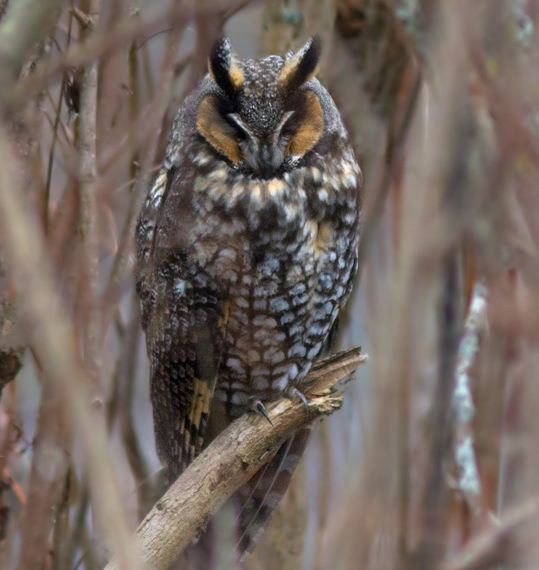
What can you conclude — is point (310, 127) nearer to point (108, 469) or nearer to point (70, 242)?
point (70, 242)

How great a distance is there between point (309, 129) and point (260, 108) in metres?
0.15

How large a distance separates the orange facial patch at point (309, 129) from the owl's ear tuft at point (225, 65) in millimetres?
156

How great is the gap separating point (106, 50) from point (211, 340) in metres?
0.78

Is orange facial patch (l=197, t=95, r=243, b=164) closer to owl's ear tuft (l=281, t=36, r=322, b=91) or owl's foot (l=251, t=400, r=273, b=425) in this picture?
owl's ear tuft (l=281, t=36, r=322, b=91)

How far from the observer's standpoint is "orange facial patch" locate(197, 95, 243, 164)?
3.89 feet

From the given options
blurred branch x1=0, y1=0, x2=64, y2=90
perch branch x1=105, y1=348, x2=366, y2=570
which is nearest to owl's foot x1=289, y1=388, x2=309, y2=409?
perch branch x1=105, y1=348, x2=366, y2=570

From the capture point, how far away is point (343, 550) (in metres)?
1.33

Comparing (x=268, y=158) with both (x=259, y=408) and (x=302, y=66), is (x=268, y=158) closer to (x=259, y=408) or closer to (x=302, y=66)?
(x=302, y=66)

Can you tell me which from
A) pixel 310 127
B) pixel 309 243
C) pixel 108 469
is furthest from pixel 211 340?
pixel 108 469

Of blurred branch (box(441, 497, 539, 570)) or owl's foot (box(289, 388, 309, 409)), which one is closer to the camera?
owl's foot (box(289, 388, 309, 409))

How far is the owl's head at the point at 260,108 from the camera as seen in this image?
1113mm

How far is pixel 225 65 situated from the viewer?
3.65 ft

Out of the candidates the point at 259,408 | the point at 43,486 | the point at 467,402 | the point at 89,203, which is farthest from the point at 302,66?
the point at 43,486

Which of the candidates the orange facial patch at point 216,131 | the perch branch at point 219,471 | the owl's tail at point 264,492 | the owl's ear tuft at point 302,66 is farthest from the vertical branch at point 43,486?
the owl's ear tuft at point 302,66
